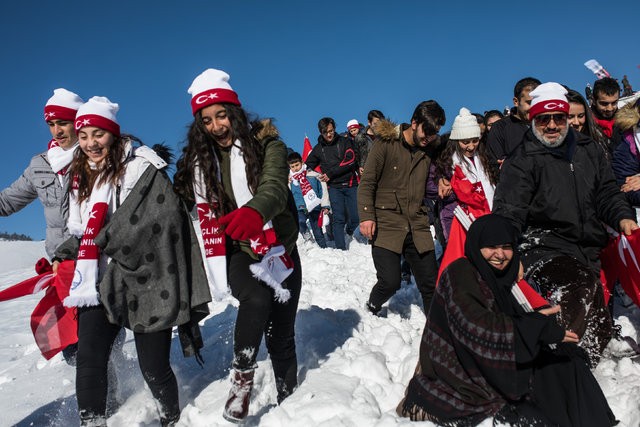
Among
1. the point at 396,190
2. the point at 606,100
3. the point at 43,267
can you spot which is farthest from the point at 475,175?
the point at 43,267

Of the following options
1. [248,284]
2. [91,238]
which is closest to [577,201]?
[248,284]

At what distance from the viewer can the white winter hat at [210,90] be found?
2984mm

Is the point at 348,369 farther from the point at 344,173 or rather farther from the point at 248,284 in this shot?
the point at 344,173

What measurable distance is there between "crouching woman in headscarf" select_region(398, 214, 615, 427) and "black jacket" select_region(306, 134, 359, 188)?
20.9 ft

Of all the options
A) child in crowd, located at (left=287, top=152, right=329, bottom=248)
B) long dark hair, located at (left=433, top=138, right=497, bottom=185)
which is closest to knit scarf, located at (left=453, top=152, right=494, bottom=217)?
long dark hair, located at (left=433, top=138, right=497, bottom=185)

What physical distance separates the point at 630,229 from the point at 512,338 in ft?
5.55

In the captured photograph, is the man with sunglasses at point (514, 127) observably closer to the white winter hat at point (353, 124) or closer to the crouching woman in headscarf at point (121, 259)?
the crouching woman in headscarf at point (121, 259)

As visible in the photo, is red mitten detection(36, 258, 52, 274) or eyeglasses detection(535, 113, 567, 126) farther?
eyeglasses detection(535, 113, 567, 126)

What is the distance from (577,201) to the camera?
3.86m

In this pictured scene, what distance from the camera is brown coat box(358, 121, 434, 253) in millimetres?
4820

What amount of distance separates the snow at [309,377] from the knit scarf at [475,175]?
5.04ft

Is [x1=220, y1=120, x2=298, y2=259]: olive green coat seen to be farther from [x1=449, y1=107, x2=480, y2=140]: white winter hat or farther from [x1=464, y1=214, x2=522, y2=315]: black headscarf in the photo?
[x1=449, y1=107, x2=480, y2=140]: white winter hat

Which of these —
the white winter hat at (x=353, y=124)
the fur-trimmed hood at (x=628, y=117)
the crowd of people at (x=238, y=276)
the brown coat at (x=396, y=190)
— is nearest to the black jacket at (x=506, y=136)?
the fur-trimmed hood at (x=628, y=117)

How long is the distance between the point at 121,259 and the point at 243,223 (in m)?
0.90
